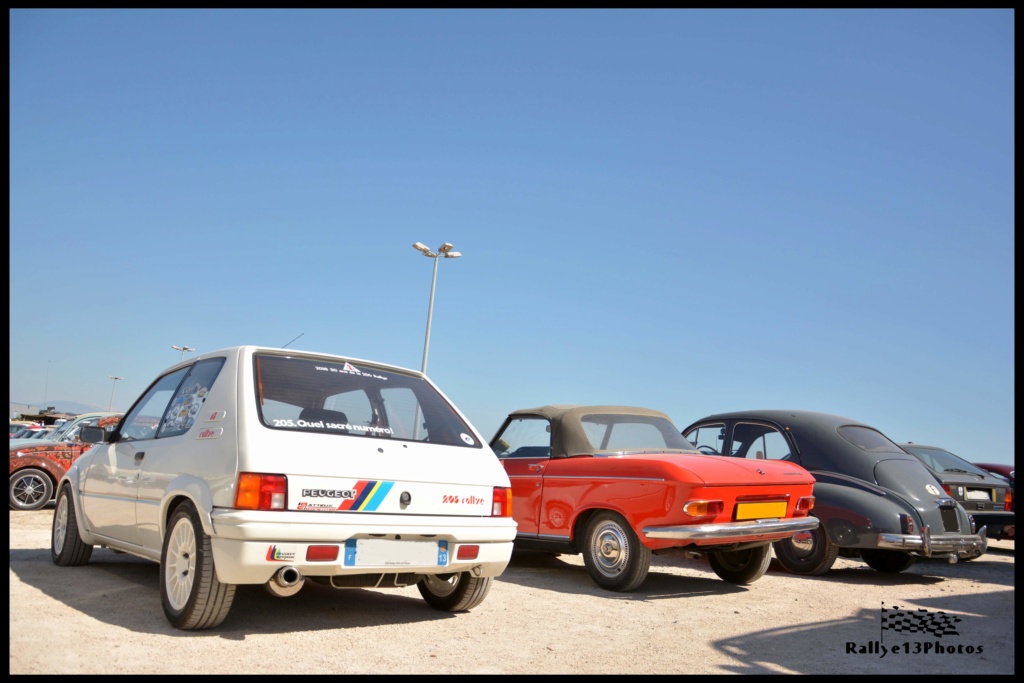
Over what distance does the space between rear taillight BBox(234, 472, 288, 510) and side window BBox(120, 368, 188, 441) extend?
165cm

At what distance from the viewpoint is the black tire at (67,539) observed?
6891mm

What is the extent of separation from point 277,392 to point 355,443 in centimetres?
58

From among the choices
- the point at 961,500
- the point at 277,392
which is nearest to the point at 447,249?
the point at 961,500

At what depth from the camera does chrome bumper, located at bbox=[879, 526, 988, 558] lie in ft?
26.5

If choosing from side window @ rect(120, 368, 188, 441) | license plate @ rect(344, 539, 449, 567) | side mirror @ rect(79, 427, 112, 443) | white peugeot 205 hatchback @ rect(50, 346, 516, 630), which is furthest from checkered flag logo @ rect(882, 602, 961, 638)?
side mirror @ rect(79, 427, 112, 443)

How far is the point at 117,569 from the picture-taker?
7027 millimetres

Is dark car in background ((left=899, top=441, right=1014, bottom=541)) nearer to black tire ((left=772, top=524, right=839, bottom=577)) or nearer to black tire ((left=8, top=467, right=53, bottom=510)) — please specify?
black tire ((left=772, top=524, right=839, bottom=577))

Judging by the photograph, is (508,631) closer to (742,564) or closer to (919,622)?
(919,622)

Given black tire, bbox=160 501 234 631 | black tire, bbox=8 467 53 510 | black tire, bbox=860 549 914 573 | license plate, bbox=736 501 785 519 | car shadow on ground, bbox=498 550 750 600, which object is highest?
license plate, bbox=736 501 785 519

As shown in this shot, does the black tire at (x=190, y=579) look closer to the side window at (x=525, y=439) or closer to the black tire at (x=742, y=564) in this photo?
the side window at (x=525, y=439)

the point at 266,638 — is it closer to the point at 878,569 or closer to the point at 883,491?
the point at 883,491

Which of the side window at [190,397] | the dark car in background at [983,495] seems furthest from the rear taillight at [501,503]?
the dark car in background at [983,495]

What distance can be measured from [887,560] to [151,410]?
7.90 meters

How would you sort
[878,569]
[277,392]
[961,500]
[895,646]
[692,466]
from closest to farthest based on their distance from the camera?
[277,392]
[895,646]
[692,466]
[878,569]
[961,500]
